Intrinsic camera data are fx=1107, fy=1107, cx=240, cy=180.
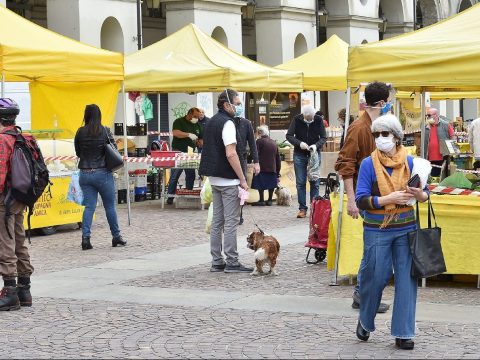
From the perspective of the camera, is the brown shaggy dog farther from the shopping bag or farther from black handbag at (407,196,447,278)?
the shopping bag

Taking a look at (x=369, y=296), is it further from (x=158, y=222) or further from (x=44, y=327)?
(x=158, y=222)

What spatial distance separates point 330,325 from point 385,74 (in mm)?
2933

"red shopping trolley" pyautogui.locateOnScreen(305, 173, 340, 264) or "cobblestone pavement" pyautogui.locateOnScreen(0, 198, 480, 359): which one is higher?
"red shopping trolley" pyautogui.locateOnScreen(305, 173, 340, 264)

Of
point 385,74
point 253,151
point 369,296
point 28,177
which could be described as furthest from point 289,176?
point 369,296

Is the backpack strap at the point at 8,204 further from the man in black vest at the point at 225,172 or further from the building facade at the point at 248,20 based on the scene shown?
the building facade at the point at 248,20

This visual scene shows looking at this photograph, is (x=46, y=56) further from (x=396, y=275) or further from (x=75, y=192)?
(x=396, y=275)

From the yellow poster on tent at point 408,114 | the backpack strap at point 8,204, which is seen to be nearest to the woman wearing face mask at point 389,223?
the backpack strap at point 8,204

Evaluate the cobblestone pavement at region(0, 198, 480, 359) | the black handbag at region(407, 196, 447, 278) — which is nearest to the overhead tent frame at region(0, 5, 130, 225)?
the cobblestone pavement at region(0, 198, 480, 359)

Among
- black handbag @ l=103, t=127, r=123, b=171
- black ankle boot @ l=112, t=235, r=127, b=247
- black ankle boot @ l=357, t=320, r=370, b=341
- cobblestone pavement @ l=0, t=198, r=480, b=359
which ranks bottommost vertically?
cobblestone pavement @ l=0, t=198, r=480, b=359

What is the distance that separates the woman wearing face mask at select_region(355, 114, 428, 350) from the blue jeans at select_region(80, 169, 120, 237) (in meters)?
6.72

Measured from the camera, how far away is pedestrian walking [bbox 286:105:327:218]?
17500mm

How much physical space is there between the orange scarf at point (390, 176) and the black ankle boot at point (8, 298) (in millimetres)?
3574

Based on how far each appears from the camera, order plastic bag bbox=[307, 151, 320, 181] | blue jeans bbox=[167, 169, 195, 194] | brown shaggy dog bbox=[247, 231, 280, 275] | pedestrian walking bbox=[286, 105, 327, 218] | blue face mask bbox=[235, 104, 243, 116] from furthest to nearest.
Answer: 1. blue jeans bbox=[167, 169, 195, 194]
2. plastic bag bbox=[307, 151, 320, 181]
3. pedestrian walking bbox=[286, 105, 327, 218]
4. blue face mask bbox=[235, 104, 243, 116]
5. brown shaggy dog bbox=[247, 231, 280, 275]

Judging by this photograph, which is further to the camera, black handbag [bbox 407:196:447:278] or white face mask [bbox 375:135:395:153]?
white face mask [bbox 375:135:395:153]
